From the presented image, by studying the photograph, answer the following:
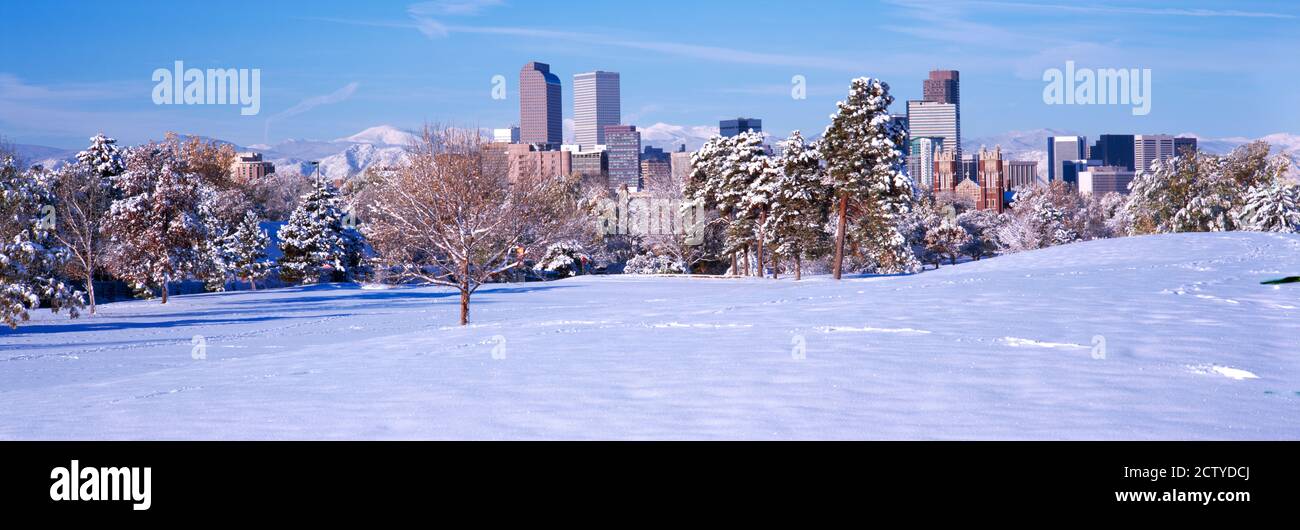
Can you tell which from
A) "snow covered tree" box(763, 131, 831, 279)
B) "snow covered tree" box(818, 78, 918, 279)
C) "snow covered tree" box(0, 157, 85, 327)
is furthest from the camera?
"snow covered tree" box(763, 131, 831, 279)

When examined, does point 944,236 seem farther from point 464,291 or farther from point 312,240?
point 464,291

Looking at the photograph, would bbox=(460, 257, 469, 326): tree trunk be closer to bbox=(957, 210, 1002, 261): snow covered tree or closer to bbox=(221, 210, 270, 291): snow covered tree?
bbox=(221, 210, 270, 291): snow covered tree

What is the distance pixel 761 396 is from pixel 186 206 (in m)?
37.5

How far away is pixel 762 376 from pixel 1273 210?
214 feet

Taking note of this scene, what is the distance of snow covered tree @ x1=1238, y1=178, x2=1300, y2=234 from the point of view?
6359 cm

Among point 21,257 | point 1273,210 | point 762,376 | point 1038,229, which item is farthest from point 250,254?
point 1038,229

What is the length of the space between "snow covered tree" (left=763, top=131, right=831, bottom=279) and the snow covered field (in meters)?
31.2

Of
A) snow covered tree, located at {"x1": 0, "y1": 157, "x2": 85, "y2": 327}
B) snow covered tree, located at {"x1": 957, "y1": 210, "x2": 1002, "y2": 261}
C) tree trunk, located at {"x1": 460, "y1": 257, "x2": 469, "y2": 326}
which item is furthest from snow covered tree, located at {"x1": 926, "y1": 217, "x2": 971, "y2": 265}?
snow covered tree, located at {"x1": 0, "y1": 157, "x2": 85, "y2": 327}

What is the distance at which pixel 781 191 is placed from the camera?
184ft

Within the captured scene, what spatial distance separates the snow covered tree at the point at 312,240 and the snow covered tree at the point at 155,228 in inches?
645

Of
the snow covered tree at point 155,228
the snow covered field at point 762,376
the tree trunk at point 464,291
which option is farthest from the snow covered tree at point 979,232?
the tree trunk at point 464,291
